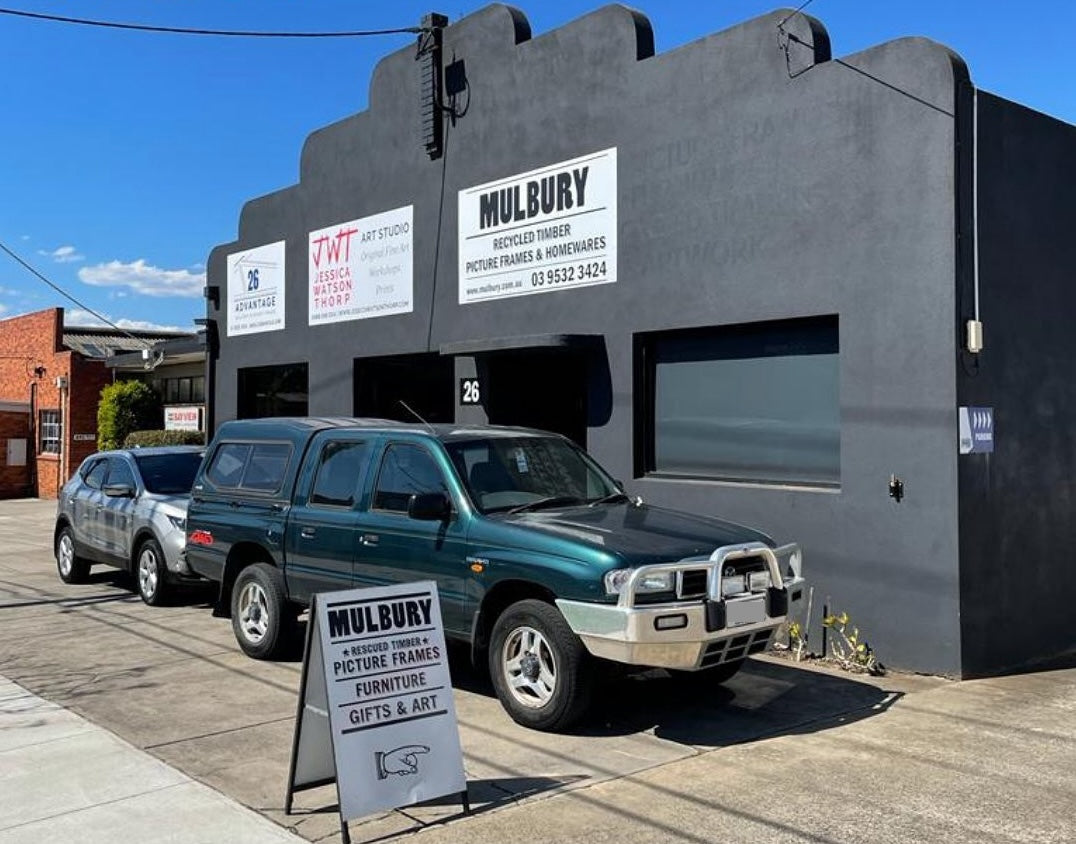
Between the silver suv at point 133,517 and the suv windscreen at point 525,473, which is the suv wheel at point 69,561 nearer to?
the silver suv at point 133,517

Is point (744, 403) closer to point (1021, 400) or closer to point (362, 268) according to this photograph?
point (1021, 400)

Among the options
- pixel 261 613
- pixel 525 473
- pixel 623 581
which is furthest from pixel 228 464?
pixel 623 581

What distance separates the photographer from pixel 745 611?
245 inches

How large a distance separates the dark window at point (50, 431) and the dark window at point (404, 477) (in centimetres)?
2549

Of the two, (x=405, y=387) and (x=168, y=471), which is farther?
(x=405, y=387)


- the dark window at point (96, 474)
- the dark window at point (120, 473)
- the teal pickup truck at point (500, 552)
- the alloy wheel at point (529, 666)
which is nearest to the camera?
the teal pickup truck at point (500, 552)

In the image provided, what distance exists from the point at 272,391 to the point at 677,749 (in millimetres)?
12879

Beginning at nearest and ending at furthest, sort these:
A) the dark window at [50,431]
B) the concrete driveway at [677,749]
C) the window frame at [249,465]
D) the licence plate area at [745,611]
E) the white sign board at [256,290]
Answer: the concrete driveway at [677,749], the licence plate area at [745,611], the window frame at [249,465], the white sign board at [256,290], the dark window at [50,431]

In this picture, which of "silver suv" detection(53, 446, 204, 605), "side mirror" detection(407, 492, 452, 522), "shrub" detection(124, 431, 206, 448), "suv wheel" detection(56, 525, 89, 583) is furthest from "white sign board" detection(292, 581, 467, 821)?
"shrub" detection(124, 431, 206, 448)

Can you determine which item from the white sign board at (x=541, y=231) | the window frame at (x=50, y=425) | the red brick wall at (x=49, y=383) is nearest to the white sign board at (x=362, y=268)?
the white sign board at (x=541, y=231)

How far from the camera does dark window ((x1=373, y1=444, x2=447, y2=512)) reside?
23.8 ft

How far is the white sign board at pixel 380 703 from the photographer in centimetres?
470

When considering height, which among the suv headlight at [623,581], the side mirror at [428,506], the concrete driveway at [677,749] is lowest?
the concrete driveway at [677,749]

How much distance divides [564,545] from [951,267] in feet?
12.9
